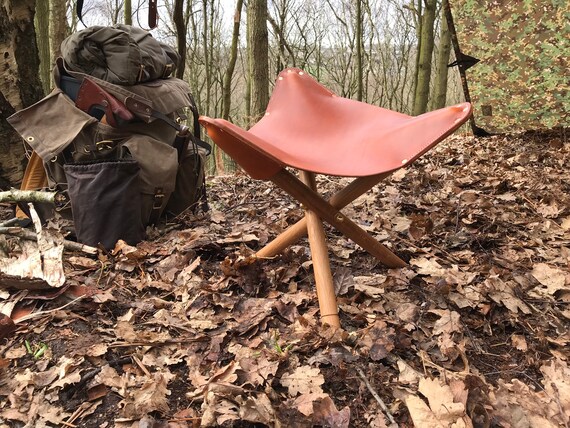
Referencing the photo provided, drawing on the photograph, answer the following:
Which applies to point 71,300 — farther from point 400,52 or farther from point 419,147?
point 400,52

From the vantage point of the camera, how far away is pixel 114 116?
8.52ft

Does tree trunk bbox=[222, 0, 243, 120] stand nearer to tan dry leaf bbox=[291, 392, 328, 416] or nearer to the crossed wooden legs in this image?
the crossed wooden legs

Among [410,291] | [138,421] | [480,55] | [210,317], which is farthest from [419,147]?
[480,55]

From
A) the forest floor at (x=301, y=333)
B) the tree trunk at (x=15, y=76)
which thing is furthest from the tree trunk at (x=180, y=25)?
the forest floor at (x=301, y=333)

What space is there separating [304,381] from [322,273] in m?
0.46

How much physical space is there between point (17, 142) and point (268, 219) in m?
1.91

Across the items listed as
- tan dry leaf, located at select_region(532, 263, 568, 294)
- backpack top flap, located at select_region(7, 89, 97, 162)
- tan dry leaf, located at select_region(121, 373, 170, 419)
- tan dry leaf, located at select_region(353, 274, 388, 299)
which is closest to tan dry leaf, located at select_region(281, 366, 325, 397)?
tan dry leaf, located at select_region(121, 373, 170, 419)

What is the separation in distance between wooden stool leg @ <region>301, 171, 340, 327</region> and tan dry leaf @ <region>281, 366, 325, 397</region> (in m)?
0.24

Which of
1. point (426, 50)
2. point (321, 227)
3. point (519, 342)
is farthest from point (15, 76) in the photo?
point (426, 50)

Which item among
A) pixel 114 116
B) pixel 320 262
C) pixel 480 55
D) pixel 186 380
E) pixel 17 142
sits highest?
pixel 480 55

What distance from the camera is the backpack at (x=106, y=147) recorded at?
248 centimetres

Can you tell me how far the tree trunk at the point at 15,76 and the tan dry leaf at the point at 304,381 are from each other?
270 cm

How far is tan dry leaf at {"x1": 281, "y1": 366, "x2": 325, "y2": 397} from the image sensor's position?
151cm

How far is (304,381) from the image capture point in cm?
154
